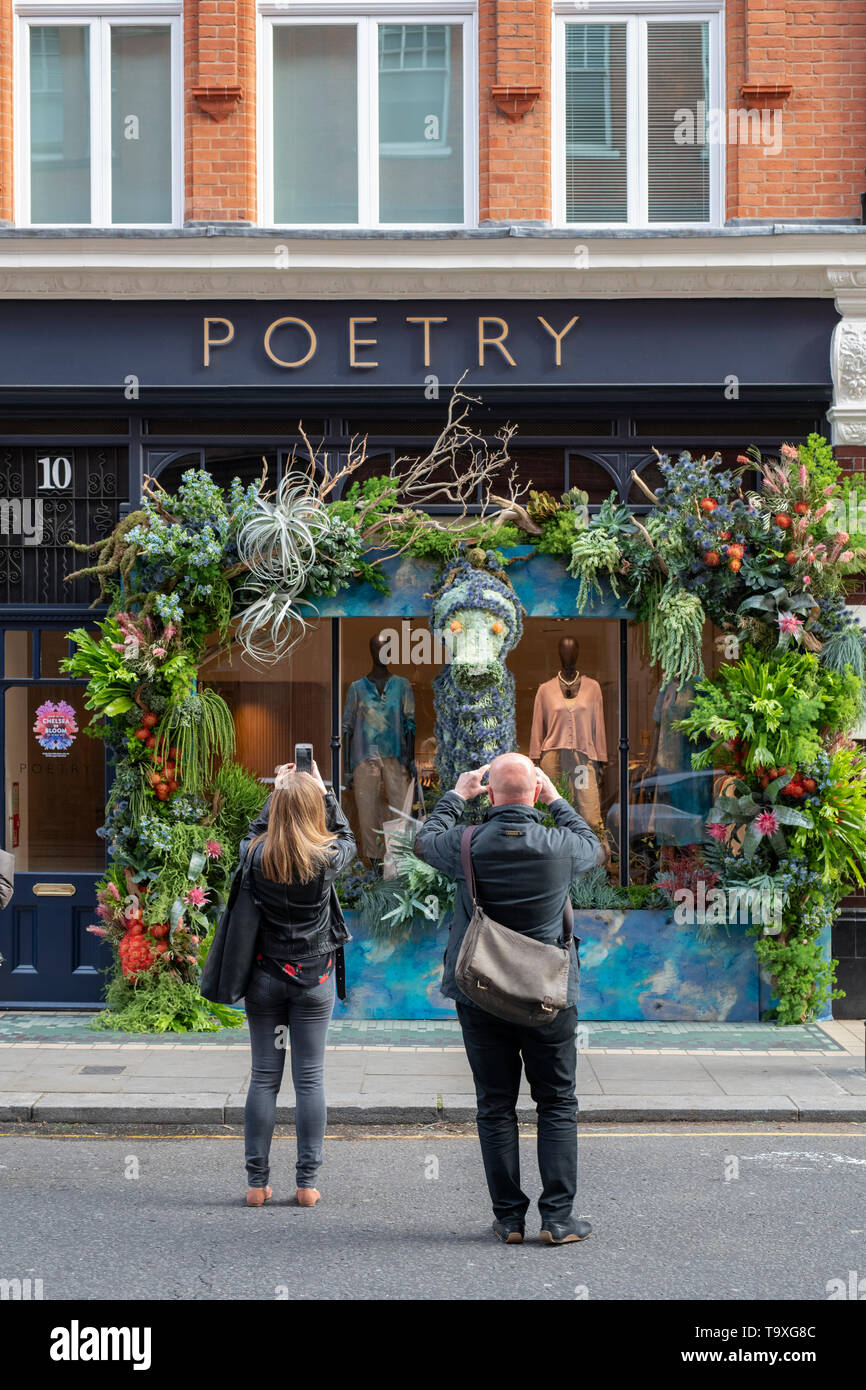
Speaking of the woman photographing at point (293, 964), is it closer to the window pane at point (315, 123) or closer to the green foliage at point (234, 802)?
the green foliage at point (234, 802)

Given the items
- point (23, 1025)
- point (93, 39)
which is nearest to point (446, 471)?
point (93, 39)

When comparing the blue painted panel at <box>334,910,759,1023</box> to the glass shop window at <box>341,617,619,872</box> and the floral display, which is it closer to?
the floral display

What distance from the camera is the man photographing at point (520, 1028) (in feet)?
18.0

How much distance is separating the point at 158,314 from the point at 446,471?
2.50 meters

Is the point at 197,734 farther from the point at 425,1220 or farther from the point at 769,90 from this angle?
the point at 769,90

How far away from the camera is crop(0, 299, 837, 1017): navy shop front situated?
10.2 metres

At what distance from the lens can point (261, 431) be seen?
34.2 ft

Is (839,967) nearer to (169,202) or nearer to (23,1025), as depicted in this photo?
A: (23,1025)

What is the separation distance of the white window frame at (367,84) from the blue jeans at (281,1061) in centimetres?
678

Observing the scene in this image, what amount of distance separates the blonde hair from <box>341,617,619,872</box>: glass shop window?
156 inches

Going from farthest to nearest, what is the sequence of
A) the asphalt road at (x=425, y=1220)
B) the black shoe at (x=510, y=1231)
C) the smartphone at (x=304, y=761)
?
the smartphone at (x=304, y=761) → the black shoe at (x=510, y=1231) → the asphalt road at (x=425, y=1220)

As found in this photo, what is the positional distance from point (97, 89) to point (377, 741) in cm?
569

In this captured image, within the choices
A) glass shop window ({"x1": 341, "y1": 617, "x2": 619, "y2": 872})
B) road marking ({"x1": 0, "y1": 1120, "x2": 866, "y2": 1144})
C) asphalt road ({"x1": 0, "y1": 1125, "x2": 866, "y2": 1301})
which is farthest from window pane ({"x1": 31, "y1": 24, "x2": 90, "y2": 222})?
asphalt road ({"x1": 0, "y1": 1125, "x2": 866, "y2": 1301})

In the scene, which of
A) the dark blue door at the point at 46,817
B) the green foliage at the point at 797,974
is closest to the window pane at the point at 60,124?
the dark blue door at the point at 46,817
